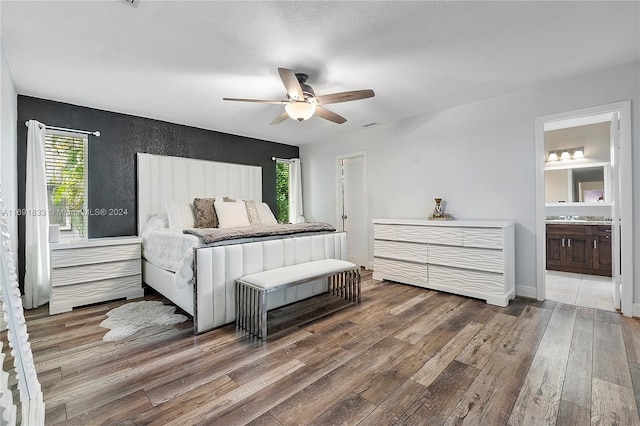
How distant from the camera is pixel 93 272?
10.6 ft

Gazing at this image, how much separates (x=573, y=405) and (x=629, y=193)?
235 cm

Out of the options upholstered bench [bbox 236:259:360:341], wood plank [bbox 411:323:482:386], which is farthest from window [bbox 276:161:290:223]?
wood plank [bbox 411:323:482:386]

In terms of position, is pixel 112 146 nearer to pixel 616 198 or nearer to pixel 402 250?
pixel 402 250

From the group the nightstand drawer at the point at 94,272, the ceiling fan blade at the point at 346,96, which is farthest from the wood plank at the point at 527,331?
the nightstand drawer at the point at 94,272

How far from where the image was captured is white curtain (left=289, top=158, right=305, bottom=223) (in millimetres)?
5879

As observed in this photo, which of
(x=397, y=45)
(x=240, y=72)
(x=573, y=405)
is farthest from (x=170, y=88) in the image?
(x=573, y=405)

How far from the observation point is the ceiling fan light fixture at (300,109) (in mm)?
2684

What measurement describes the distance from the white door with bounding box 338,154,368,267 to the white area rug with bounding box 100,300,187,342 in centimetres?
311

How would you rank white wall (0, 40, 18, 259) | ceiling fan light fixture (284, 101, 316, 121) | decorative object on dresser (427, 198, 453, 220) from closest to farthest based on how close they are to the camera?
white wall (0, 40, 18, 259) → ceiling fan light fixture (284, 101, 316, 121) → decorative object on dresser (427, 198, 453, 220)

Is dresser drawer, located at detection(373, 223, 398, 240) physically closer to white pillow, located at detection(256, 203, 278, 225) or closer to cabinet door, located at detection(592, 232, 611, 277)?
white pillow, located at detection(256, 203, 278, 225)

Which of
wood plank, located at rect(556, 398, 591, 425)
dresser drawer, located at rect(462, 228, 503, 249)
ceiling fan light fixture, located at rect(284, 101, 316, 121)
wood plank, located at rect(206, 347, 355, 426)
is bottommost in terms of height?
wood plank, located at rect(556, 398, 591, 425)

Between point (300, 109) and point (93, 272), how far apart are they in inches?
116

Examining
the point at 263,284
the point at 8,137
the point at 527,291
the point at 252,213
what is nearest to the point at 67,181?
the point at 8,137

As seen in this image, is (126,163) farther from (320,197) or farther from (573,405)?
(573,405)
